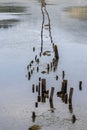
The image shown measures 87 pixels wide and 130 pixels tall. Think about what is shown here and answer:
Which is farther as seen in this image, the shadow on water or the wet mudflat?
the shadow on water

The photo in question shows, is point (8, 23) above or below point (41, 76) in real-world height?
below

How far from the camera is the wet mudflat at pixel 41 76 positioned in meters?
27.3

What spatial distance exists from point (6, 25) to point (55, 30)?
10.5 m

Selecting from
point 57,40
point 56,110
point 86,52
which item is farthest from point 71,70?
point 57,40

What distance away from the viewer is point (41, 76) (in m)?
37.5

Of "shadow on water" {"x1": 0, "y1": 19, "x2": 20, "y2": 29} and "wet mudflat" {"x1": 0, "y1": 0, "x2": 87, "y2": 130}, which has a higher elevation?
"wet mudflat" {"x1": 0, "y1": 0, "x2": 87, "y2": 130}

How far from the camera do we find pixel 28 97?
3181 cm

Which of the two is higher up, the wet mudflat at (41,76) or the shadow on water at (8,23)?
the wet mudflat at (41,76)

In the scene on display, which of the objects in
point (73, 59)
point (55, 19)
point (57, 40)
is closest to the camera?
point (73, 59)

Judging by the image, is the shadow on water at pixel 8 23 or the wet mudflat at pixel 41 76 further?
the shadow on water at pixel 8 23

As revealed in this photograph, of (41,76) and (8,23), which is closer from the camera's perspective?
(41,76)

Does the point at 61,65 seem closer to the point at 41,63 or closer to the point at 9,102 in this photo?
the point at 41,63

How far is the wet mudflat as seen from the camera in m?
27.3

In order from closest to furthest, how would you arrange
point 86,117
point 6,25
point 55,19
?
1. point 86,117
2. point 6,25
3. point 55,19
